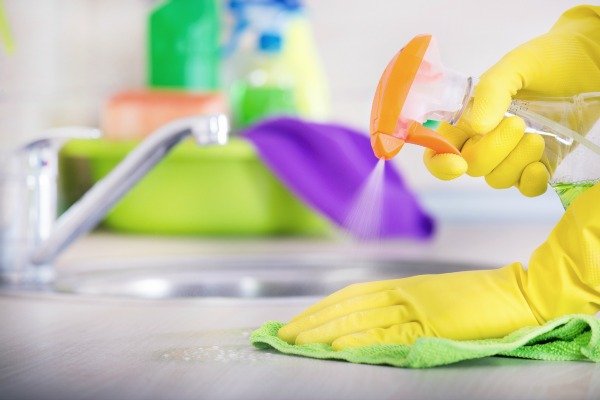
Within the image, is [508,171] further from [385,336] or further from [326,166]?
[326,166]

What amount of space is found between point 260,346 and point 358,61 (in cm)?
123

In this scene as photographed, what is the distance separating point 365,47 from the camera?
1835 mm

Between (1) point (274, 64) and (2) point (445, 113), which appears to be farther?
(1) point (274, 64)

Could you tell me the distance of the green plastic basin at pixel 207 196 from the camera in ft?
4.81

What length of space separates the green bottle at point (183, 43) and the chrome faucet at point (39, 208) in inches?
26.7

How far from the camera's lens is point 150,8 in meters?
1.81

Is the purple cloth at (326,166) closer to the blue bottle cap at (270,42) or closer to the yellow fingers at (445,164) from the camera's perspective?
the blue bottle cap at (270,42)

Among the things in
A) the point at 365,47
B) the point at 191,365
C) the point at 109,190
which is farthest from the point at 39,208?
the point at 365,47

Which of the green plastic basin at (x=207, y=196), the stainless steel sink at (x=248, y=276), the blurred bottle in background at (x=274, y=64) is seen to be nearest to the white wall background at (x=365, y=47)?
Result: the blurred bottle in background at (x=274, y=64)

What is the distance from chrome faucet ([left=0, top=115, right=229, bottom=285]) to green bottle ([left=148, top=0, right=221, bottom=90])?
2.22 feet

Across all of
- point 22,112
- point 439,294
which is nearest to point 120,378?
point 439,294

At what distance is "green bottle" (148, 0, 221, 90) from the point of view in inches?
65.3

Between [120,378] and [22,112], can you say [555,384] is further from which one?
[22,112]

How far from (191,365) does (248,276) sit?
24.7 inches
